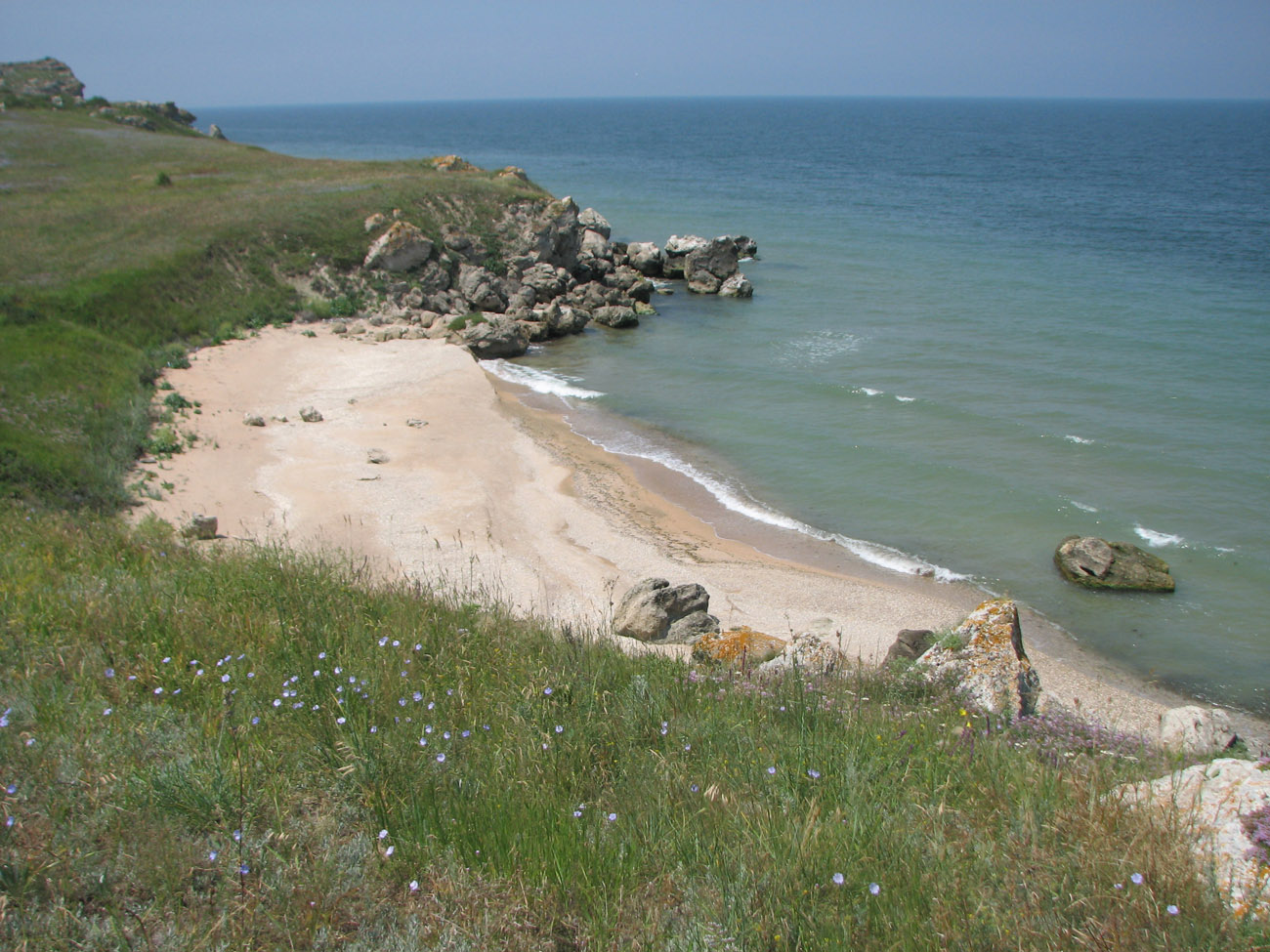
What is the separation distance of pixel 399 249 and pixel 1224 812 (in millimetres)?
34580

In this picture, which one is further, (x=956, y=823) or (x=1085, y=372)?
(x=1085, y=372)

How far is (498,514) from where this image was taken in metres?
17.4

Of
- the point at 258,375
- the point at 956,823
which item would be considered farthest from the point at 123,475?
the point at 956,823

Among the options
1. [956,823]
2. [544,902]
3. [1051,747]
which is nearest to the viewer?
[544,902]

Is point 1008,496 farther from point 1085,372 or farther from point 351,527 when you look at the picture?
point 351,527

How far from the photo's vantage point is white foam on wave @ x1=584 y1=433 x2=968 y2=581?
16047mm

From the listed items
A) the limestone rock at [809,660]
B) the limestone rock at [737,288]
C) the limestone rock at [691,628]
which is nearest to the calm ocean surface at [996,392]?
the limestone rock at [737,288]

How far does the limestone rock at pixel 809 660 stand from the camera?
7664mm

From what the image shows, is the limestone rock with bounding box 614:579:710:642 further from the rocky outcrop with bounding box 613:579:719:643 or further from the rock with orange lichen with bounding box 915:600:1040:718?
the rock with orange lichen with bounding box 915:600:1040:718

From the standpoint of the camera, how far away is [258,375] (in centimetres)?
2464

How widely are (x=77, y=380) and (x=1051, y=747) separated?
21.7m

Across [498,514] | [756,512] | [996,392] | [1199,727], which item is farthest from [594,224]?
[1199,727]

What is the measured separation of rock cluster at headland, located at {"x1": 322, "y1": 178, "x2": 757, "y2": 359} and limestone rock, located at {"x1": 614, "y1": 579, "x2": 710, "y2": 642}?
64.4 feet

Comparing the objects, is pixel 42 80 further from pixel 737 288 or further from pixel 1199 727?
pixel 1199 727
